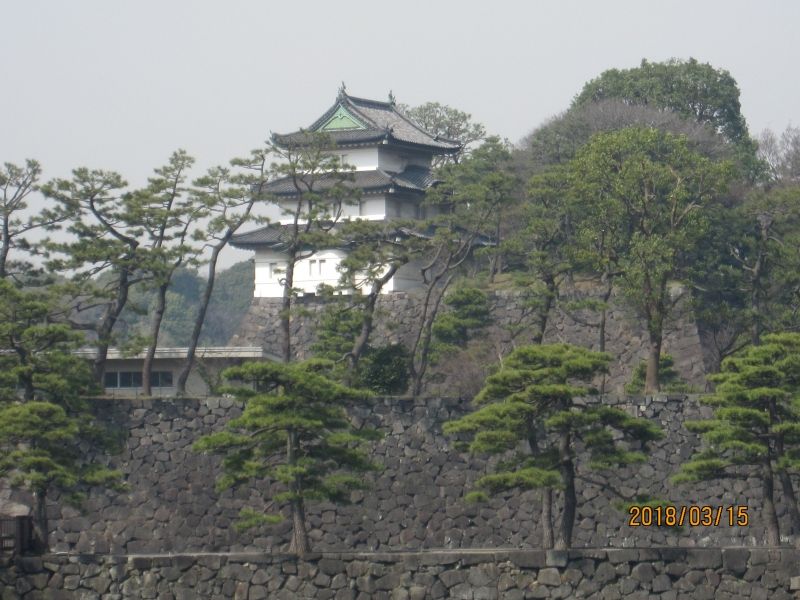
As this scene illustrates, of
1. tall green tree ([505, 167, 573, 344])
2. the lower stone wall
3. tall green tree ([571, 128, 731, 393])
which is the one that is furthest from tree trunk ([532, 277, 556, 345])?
the lower stone wall

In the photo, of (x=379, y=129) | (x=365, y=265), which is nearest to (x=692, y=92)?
(x=379, y=129)

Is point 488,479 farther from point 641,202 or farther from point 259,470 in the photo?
point 641,202

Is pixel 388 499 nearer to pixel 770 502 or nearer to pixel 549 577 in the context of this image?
pixel 549 577

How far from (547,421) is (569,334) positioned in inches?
499

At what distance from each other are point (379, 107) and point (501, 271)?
6.45 metres

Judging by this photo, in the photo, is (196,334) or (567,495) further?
(196,334)

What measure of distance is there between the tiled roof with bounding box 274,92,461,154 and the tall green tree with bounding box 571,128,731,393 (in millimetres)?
9315

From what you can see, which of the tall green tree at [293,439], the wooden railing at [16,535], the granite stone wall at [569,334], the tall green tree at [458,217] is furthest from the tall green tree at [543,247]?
the wooden railing at [16,535]

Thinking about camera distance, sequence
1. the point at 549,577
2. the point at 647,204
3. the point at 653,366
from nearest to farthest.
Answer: the point at 549,577
the point at 653,366
the point at 647,204

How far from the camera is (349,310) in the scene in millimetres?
28078

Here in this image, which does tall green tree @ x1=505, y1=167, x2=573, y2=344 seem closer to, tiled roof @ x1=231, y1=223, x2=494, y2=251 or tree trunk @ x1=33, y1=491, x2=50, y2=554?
tiled roof @ x1=231, y1=223, x2=494, y2=251

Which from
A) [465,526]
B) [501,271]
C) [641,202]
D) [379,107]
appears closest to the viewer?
[465,526]

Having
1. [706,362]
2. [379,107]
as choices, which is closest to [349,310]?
[706,362]

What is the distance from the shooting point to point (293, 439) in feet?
67.0
